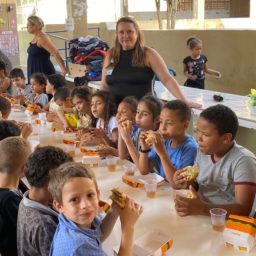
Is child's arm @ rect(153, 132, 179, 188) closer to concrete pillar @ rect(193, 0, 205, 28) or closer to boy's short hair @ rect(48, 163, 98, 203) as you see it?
boy's short hair @ rect(48, 163, 98, 203)

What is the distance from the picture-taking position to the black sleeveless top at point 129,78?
356cm

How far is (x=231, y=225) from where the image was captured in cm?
160

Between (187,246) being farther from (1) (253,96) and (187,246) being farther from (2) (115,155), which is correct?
(1) (253,96)

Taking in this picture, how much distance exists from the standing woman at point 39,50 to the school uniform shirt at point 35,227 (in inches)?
161

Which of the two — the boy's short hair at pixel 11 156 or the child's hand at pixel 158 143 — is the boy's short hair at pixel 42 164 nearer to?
the boy's short hair at pixel 11 156

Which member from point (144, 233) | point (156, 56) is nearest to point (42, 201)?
point (144, 233)

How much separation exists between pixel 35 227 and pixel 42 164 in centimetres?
30

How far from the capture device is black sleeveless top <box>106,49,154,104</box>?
3.56 m

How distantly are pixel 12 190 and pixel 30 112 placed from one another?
2.65 m

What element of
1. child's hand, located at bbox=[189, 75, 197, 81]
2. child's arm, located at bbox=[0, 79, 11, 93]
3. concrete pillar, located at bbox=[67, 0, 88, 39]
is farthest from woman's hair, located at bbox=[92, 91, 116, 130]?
concrete pillar, located at bbox=[67, 0, 88, 39]

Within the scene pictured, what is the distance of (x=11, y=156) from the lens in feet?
6.64

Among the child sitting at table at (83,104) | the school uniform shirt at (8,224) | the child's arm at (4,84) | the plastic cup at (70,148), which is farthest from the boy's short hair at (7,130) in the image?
the child's arm at (4,84)

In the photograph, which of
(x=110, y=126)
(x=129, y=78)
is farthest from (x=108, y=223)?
(x=129, y=78)

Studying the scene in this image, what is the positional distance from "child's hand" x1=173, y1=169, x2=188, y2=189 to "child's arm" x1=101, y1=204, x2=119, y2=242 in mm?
541
